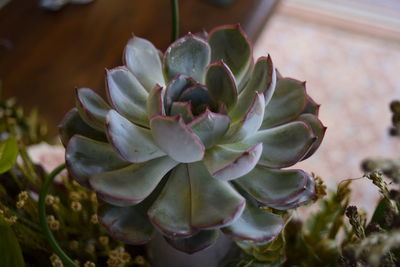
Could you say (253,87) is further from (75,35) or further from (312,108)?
(75,35)

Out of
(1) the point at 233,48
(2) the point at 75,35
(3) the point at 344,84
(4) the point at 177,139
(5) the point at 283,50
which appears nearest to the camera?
(4) the point at 177,139

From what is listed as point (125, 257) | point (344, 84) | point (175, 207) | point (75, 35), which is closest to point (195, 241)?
point (175, 207)

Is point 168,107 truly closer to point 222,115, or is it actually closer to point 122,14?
point 222,115

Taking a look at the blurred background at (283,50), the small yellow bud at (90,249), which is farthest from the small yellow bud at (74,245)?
the blurred background at (283,50)

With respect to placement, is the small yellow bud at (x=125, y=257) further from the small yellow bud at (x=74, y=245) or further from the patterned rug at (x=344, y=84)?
the patterned rug at (x=344, y=84)

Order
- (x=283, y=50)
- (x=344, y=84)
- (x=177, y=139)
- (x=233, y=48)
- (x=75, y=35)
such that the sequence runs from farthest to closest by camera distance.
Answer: (x=283, y=50) → (x=344, y=84) → (x=75, y=35) → (x=233, y=48) → (x=177, y=139)

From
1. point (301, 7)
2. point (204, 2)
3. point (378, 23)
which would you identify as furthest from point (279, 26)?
point (204, 2)
